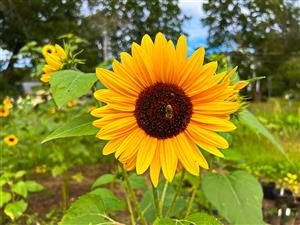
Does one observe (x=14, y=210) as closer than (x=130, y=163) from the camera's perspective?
No

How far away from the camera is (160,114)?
0.79 m

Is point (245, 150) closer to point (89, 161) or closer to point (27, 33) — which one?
point (89, 161)

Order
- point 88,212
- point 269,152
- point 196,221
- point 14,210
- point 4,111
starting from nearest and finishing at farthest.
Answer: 1. point 196,221
2. point 88,212
3. point 14,210
4. point 4,111
5. point 269,152

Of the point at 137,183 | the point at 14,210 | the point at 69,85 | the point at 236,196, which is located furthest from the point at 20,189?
the point at 69,85

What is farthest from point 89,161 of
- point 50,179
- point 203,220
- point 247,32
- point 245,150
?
point 203,220

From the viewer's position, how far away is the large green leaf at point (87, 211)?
97cm

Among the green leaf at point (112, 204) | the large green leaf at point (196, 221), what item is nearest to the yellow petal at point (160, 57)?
the large green leaf at point (196, 221)

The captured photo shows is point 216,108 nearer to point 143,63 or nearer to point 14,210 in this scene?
point 143,63

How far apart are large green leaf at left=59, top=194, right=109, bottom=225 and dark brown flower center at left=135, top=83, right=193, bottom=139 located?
0.28 m

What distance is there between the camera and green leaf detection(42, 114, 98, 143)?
0.87 meters

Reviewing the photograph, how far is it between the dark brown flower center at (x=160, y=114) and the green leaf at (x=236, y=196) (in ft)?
1.16

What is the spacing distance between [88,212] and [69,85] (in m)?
0.32

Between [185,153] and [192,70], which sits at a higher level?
[192,70]

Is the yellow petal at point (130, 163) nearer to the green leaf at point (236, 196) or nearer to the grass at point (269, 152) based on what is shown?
the green leaf at point (236, 196)
